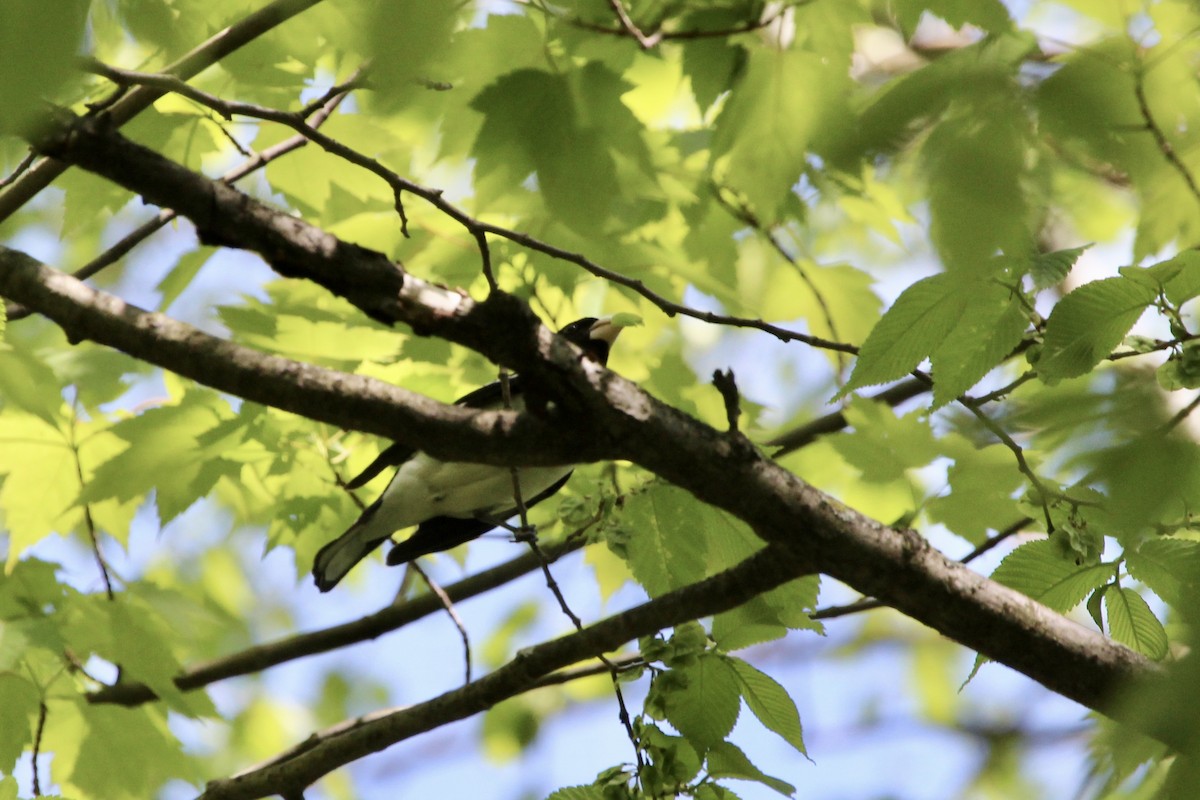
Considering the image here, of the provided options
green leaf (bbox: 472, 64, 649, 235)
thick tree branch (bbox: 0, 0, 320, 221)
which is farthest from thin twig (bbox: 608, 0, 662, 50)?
thick tree branch (bbox: 0, 0, 320, 221)

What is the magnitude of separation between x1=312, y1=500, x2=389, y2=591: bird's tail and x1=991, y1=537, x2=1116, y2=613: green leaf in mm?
2308

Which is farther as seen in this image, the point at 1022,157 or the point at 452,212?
the point at 452,212

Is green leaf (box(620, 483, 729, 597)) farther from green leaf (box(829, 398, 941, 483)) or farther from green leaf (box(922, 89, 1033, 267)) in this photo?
green leaf (box(922, 89, 1033, 267))

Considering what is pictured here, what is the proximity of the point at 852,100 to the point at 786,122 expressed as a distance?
11.4 inches

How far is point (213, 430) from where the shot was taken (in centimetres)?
280

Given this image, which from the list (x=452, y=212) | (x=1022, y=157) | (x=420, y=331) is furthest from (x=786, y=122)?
(x=1022, y=157)

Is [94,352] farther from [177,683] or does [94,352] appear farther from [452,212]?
[452,212]

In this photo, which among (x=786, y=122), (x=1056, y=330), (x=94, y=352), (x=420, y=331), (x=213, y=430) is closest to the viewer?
(x=1056, y=330)

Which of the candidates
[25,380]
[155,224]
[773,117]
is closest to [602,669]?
[773,117]

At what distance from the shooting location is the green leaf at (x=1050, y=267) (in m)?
1.78

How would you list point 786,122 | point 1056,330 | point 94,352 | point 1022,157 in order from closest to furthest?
point 1022,157
point 1056,330
point 786,122
point 94,352

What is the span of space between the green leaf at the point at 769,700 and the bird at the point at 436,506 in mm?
1666

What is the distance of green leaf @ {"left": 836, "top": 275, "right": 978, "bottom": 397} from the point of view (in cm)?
192

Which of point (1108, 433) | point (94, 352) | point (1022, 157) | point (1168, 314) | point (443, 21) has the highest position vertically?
point (94, 352)
